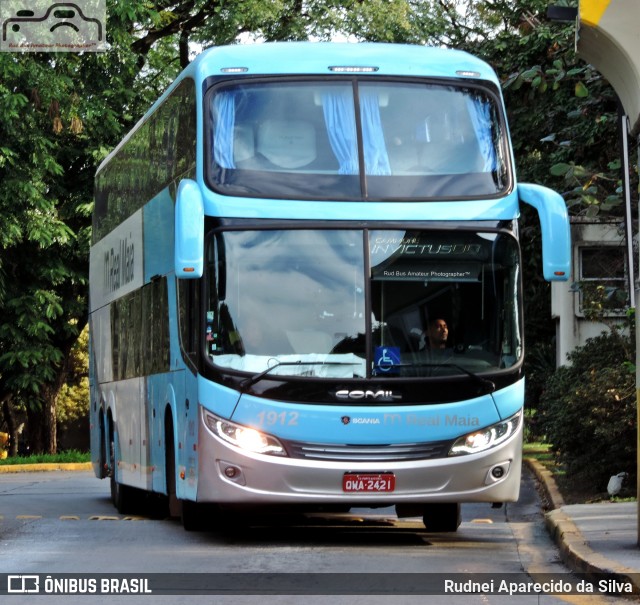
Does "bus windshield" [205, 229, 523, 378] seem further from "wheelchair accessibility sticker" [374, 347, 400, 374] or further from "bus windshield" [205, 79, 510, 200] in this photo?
"bus windshield" [205, 79, 510, 200]

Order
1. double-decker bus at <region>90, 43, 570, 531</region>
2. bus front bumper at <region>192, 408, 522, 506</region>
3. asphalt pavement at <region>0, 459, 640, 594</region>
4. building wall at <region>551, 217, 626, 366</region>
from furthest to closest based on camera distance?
building wall at <region>551, 217, 626, 366</region>, double-decker bus at <region>90, 43, 570, 531</region>, bus front bumper at <region>192, 408, 522, 506</region>, asphalt pavement at <region>0, 459, 640, 594</region>

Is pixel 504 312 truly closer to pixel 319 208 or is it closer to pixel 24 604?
pixel 319 208

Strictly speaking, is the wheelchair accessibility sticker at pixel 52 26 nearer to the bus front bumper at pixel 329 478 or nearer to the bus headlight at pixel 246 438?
the bus headlight at pixel 246 438

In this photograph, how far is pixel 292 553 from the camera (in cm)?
1245

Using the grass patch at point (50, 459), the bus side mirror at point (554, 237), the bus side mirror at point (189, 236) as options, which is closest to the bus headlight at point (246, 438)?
the bus side mirror at point (189, 236)

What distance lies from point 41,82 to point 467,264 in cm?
1758

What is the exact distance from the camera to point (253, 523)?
16.4 m

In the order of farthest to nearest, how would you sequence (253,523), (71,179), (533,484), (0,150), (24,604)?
(71,179)
(0,150)
(533,484)
(253,523)
(24,604)

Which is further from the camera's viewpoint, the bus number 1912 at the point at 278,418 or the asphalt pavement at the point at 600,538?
the bus number 1912 at the point at 278,418

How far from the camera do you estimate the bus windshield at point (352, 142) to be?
1312 centimetres

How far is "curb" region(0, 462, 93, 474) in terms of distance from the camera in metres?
32.2

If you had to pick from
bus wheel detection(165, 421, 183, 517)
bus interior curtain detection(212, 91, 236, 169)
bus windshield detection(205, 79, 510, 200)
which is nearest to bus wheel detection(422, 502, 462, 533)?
bus wheel detection(165, 421, 183, 517)

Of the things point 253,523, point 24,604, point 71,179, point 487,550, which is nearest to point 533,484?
point 253,523

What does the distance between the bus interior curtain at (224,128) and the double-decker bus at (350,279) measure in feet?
0.05
